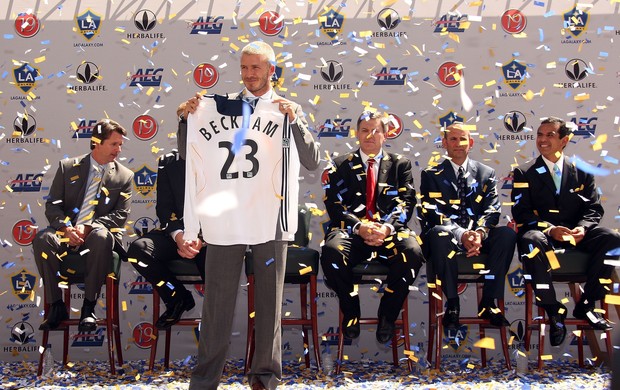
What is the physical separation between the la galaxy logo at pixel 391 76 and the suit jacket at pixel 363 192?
743mm

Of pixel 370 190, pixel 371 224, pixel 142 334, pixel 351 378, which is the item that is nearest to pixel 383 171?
pixel 370 190

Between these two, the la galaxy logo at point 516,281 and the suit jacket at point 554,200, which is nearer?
the suit jacket at point 554,200

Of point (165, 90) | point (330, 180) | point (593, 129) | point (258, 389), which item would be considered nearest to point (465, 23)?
point (593, 129)

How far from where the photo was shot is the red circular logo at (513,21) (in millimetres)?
4711

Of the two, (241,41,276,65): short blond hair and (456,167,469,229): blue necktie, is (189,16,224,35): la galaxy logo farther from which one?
(456,167,469,229): blue necktie

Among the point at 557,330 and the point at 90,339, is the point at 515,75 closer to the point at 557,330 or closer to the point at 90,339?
the point at 557,330

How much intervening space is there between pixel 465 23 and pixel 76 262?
3.03 meters

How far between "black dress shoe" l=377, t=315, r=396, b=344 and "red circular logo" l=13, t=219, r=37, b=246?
253 cm

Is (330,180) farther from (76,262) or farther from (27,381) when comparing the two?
(27,381)

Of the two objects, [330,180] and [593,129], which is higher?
[593,129]

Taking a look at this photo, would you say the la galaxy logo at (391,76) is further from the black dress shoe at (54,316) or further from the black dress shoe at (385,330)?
the black dress shoe at (54,316)

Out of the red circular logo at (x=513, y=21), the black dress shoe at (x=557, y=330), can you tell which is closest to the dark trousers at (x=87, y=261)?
the black dress shoe at (x=557, y=330)

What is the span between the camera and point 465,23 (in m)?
4.74

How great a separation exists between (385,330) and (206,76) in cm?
222
